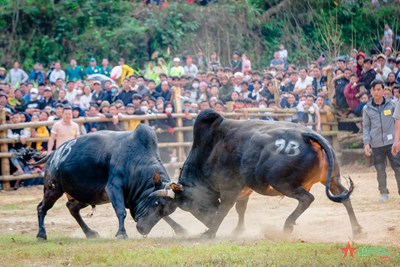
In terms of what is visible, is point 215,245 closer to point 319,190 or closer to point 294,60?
point 319,190

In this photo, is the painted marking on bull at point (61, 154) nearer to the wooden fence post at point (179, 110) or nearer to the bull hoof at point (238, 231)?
the bull hoof at point (238, 231)

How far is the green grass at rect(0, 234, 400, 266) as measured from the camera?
8.30 meters

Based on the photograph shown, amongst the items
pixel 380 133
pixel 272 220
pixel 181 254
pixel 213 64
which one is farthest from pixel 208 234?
pixel 213 64

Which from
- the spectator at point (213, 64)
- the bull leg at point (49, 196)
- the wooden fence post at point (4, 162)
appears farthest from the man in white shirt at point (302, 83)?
the bull leg at point (49, 196)

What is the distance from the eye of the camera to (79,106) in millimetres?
18906

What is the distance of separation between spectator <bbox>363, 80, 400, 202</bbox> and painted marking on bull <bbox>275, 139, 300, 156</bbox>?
3680mm

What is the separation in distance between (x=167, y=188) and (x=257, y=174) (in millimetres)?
1211

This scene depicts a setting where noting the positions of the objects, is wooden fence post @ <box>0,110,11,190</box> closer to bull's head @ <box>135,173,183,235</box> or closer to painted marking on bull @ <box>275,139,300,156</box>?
bull's head @ <box>135,173,183,235</box>

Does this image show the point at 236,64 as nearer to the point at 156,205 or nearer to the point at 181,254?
the point at 156,205

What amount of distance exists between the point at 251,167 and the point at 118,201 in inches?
70.5

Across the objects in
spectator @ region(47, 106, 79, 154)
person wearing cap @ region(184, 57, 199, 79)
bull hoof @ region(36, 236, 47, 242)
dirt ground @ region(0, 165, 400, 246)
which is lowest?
dirt ground @ region(0, 165, 400, 246)

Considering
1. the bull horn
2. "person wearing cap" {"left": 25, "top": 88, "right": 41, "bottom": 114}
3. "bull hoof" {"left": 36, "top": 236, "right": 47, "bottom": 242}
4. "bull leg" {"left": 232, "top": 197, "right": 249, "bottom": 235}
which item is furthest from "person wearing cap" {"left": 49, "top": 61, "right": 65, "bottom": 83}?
the bull horn

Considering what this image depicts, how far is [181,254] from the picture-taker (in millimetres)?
8922

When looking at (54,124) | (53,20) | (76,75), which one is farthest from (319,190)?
(53,20)
